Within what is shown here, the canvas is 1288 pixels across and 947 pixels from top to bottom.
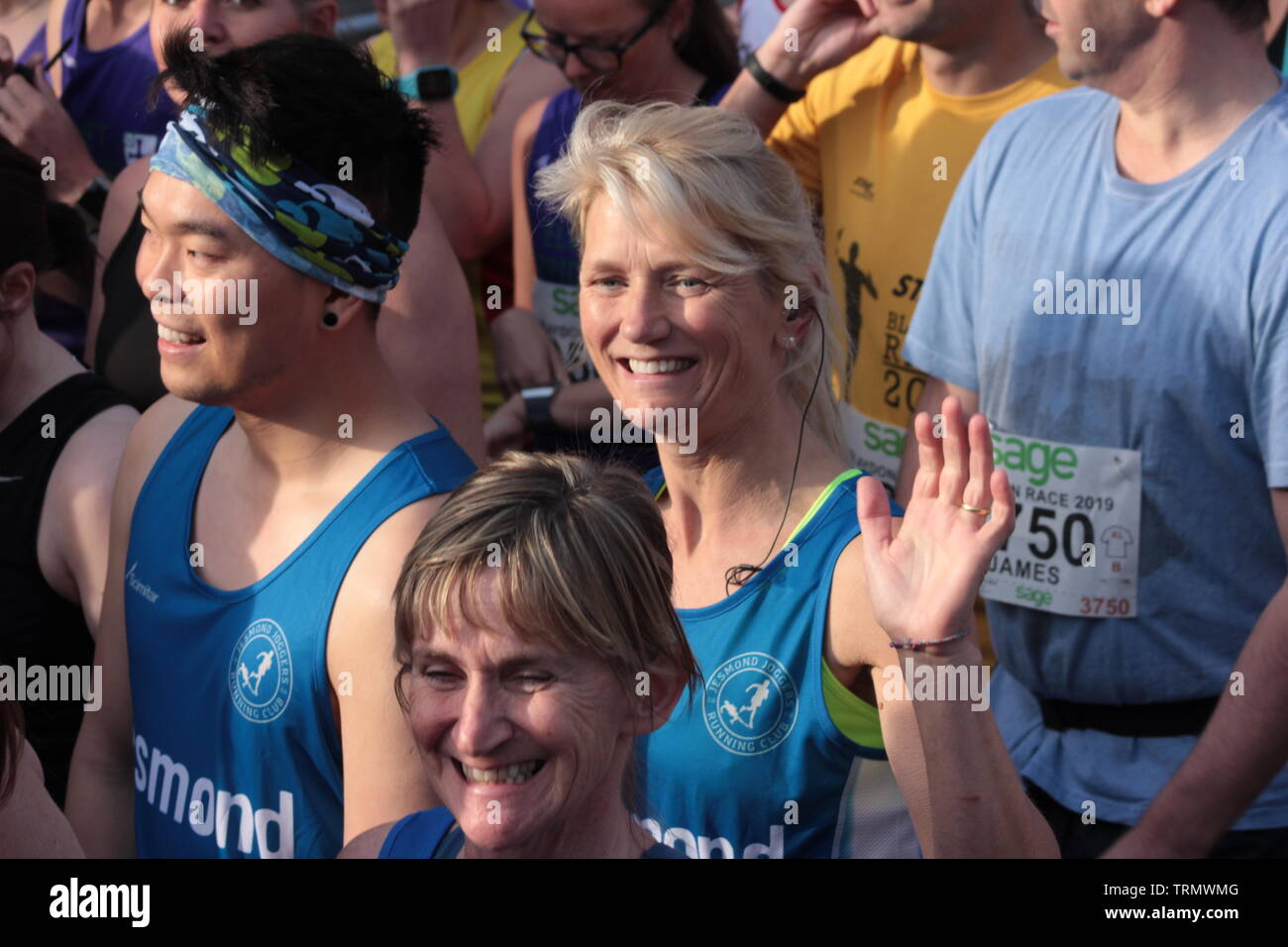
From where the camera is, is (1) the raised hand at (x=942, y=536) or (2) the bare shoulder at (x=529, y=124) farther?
(2) the bare shoulder at (x=529, y=124)

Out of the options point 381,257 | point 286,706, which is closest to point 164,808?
point 286,706

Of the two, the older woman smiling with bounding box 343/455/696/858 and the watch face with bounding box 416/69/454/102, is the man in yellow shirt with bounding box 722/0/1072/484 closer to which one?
the watch face with bounding box 416/69/454/102

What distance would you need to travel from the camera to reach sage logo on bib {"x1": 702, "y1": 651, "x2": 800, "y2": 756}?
2.38 metres

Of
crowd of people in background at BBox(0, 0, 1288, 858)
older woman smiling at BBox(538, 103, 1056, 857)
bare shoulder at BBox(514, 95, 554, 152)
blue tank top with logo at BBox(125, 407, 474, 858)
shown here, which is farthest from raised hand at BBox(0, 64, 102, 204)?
older woman smiling at BBox(538, 103, 1056, 857)

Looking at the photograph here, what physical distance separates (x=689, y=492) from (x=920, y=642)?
2.30 feet

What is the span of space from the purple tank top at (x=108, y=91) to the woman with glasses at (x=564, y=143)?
1036mm

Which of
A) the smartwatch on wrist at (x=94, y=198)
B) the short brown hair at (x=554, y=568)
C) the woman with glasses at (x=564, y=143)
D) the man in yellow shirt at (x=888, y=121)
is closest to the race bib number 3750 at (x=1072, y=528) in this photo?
the man in yellow shirt at (x=888, y=121)

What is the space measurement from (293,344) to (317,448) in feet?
0.57

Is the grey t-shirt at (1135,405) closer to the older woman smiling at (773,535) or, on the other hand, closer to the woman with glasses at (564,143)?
the older woman smiling at (773,535)

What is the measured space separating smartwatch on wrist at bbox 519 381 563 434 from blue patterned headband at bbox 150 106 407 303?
1.20 meters

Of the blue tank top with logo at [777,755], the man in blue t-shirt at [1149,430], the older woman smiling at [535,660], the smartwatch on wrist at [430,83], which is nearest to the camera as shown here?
the older woman smiling at [535,660]

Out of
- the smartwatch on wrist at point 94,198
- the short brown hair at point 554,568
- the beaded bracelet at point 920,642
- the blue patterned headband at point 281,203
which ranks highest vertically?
the smartwatch on wrist at point 94,198

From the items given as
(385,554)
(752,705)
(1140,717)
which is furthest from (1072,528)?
(385,554)

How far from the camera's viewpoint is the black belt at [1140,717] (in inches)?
115
